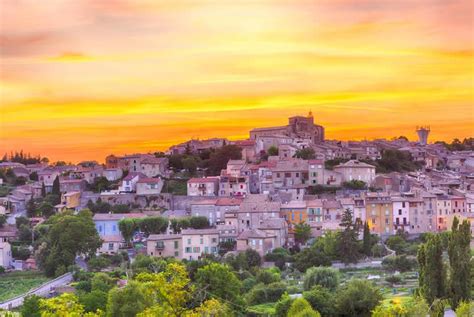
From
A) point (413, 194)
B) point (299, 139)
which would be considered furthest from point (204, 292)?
point (299, 139)

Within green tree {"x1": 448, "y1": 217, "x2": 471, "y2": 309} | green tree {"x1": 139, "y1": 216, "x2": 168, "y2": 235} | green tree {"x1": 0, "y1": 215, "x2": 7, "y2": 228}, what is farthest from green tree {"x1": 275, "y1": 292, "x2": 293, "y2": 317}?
Answer: green tree {"x1": 0, "y1": 215, "x2": 7, "y2": 228}

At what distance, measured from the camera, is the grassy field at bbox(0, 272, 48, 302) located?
30.9 m

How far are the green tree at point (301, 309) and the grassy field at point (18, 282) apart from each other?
12.8 metres

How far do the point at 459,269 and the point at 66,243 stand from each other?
18408 mm

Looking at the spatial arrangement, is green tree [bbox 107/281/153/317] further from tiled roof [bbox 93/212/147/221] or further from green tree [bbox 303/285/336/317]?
tiled roof [bbox 93/212/147/221]

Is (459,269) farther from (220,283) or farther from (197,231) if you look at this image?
(197,231)

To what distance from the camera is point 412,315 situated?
16.8 meters

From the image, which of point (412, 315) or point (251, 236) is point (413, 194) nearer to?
point (251, 236)

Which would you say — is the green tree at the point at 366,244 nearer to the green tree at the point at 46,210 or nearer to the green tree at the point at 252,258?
the green tree at the point at 252,258

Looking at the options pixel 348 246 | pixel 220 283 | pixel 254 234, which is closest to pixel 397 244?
pixel 348 246

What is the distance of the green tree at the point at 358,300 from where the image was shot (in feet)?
74.7

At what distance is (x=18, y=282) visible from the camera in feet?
109

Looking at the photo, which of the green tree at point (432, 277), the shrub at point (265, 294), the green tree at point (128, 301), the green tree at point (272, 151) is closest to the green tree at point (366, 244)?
the shrub at point (265, 294)

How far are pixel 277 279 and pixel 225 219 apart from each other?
866cm
